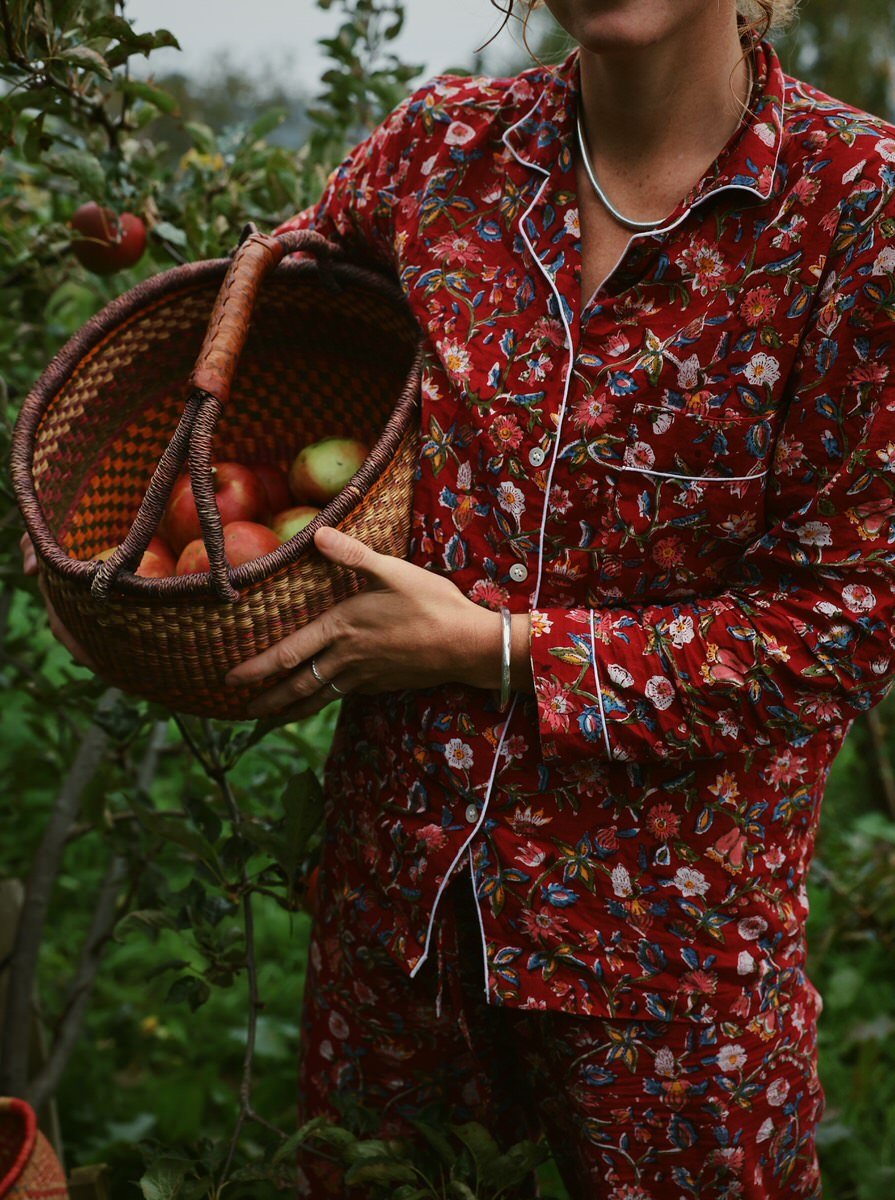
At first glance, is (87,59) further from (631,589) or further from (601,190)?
(631,589)

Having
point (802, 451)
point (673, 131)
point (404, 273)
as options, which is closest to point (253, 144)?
point (404, 273)

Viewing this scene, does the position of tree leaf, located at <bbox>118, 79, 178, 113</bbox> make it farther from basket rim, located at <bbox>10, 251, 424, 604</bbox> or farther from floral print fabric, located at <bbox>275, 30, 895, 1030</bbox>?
floral print fabric, located at <bbox>275, 30, 895, 1030</bbox>

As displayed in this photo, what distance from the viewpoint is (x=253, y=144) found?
1926 mm

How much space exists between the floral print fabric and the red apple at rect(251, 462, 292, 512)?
0.88 feet

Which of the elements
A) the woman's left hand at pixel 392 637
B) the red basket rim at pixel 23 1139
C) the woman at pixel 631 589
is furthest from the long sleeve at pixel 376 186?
the red basket rim at pixel 23 1139

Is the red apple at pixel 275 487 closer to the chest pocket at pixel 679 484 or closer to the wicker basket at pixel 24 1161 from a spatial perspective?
the chest pocket at pixel 679 484

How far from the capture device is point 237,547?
1298mm

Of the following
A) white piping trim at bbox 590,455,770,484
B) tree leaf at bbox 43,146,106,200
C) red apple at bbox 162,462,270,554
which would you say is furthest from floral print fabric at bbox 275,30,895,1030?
tree leaf at bbox 43,146,106,200

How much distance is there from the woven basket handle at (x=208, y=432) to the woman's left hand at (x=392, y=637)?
0.37 feet

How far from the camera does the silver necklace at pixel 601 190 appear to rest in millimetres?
1204

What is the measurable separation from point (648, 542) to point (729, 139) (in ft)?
1.29

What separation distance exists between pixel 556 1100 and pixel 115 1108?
1.41 meters

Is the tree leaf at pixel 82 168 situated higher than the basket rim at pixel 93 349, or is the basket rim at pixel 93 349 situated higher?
the tree leaf at pixel 82 168

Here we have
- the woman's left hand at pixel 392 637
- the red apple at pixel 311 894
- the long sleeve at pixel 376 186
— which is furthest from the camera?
the red apple at pixel 311 894
